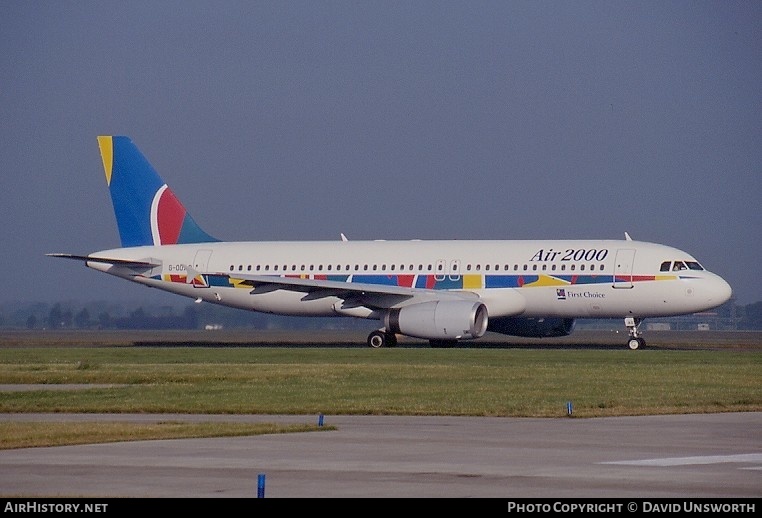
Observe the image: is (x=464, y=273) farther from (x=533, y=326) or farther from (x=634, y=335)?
(x=634, y=335)

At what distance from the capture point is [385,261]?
54188 mm

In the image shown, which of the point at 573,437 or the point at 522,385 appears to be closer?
the point at 573,437

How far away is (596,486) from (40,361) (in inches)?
1204

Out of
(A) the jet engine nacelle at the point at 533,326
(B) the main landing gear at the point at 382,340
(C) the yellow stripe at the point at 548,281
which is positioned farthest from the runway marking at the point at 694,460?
(A) the jet engine nacelle at the point at 533,326

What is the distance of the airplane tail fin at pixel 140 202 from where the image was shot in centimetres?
5947

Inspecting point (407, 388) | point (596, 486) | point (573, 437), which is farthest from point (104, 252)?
point (596, 486)

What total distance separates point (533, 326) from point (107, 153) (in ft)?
68.0

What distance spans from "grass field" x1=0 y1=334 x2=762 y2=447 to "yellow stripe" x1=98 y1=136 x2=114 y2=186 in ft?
50.6

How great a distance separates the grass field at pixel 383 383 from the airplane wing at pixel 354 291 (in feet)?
15.0

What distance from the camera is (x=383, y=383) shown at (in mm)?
31953

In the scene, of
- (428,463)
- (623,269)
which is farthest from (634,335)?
(428,463)

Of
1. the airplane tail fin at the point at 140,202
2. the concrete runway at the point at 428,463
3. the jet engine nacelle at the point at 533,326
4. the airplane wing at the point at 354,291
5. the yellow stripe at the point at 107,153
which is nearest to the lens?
the concrete runway at the point at 428,463

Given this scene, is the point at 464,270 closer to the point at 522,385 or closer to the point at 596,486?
the point at 522,385

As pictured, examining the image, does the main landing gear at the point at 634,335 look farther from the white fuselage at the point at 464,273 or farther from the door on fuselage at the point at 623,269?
the door on fuselage at the point at 623,269
